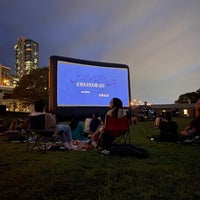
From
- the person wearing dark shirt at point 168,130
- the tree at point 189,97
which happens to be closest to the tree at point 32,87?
the person wearing dark shirt at point 168,130

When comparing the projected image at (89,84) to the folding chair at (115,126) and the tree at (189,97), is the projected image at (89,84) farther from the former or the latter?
the tree at (189,97)

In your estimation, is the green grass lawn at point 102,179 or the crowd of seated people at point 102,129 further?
the crowd of seated people at point 102,129

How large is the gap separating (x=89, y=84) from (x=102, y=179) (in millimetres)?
5714

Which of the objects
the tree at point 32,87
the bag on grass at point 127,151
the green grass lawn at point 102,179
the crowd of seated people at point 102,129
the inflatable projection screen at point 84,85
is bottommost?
the green grass lawn at point 102,179

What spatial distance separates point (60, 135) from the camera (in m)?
6.05

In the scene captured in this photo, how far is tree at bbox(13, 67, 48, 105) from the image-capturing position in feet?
125

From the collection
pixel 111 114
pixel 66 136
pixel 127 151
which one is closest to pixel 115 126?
pixel 111 114

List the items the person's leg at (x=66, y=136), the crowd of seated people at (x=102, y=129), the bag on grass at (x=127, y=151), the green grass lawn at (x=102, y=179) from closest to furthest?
the green grass lawn at (x=102, y=179)
the bag on grass at (x=127, y=151)
the crowd of seated people at (x=102, y=129)
the person's leg at (x=66, y=136)

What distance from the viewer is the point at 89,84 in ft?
27.7

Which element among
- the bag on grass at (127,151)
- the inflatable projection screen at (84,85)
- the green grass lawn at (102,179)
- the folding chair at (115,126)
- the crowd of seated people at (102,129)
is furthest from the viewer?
the inflatable projection screen at (84,85)

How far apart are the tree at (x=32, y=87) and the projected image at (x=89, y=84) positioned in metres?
30.1

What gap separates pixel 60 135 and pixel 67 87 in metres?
2.32

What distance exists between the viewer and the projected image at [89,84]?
25.8 feet

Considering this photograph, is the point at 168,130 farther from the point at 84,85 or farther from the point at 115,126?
the point at 84,85
